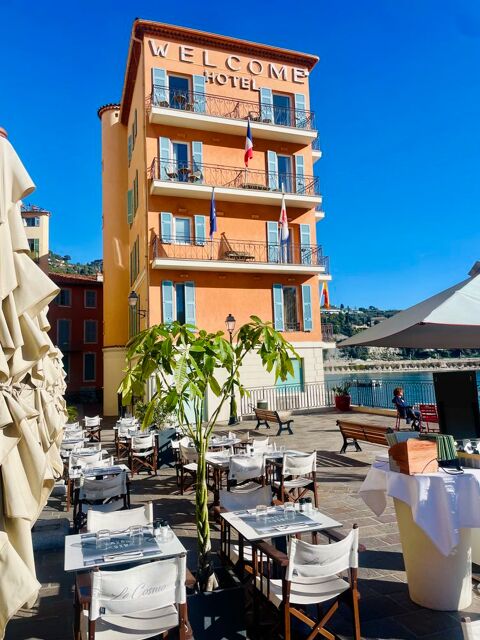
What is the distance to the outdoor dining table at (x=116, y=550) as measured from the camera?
341 cm

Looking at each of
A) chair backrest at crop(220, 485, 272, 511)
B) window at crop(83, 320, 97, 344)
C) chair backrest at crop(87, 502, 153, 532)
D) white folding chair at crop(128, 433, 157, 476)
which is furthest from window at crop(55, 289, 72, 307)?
chair backrest at crop(87, 502, 153, 532)

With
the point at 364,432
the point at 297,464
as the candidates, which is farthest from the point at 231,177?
the point at 297,464

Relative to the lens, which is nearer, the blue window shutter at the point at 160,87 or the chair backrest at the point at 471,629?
the chair backrest at the point at 471,629

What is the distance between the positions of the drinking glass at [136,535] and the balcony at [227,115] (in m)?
19.5

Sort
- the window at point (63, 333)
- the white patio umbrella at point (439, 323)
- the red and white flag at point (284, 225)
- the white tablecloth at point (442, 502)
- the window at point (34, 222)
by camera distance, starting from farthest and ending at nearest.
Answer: the window at point (34, 222), the window at point (63, 333), the red and white flag at point (284, 225), the white patio umbrella at point (439, 323), the white tablecloth at point (442, 502)

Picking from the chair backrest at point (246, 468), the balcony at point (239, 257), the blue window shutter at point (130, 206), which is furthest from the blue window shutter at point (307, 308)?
the chair backrest at point (246, 468)

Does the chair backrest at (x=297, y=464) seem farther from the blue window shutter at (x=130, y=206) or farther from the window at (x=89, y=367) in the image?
the window at (x=89, y=367)

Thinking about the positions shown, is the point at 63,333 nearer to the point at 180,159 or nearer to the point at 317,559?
the point at 180,159

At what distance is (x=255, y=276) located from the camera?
22.3 metres

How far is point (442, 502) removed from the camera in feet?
12.5

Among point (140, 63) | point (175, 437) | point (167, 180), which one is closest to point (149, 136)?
point (167, 180)

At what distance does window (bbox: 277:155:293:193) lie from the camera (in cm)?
2342

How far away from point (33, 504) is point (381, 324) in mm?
4489

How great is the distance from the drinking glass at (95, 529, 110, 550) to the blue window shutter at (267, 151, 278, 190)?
67.3 ft
